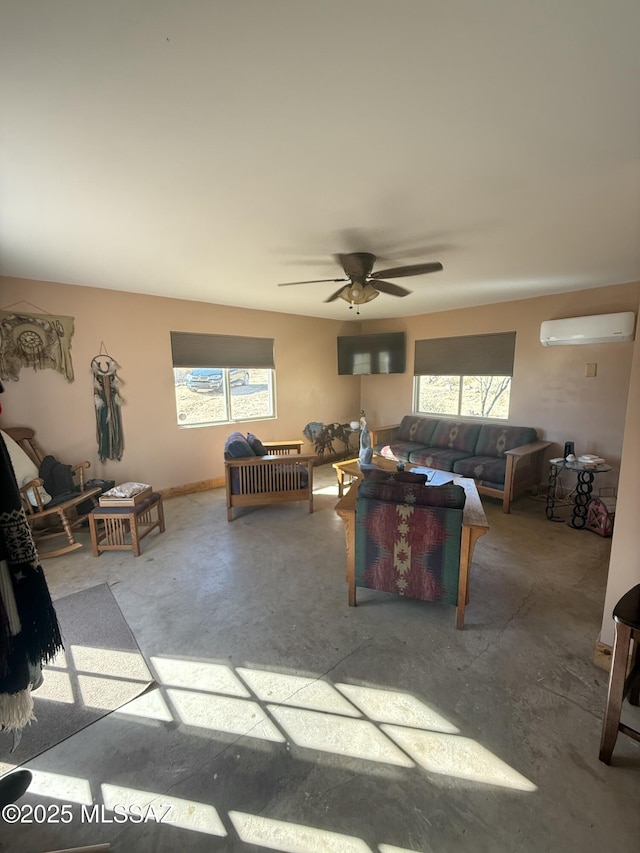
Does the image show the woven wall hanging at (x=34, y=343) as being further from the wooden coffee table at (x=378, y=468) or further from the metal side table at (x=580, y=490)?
the metal side table at (x=580, y=490)

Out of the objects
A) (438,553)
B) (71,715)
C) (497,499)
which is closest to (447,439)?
(497,499)

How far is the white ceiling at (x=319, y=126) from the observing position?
93 centimetres

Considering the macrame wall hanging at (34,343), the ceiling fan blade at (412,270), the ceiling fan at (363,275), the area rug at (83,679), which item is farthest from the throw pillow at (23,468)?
the ceiling fan blade at (412,270)

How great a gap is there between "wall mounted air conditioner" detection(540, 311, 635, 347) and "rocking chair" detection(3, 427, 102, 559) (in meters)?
5.08

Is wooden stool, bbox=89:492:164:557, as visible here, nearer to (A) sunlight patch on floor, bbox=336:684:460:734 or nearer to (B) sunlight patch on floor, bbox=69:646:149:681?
(B) sunlight patch on floor, bbox=69:646:149:681

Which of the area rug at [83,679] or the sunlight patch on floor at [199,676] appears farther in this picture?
the sunlight patch on floor at [199,676]

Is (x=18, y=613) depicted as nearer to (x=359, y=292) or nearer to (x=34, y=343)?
(x=359, y=292)

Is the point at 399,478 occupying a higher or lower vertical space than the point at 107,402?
lower

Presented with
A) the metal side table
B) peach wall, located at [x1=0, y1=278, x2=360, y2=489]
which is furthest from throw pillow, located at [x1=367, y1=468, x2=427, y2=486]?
peach wall, located at [x1=0, y1=278, x2=360, y2=489]

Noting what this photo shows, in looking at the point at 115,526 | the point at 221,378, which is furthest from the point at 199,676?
the point at 221,378

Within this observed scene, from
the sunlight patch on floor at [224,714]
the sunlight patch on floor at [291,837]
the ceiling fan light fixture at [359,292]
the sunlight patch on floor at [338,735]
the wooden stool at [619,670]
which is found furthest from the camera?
the ceiling fan light fixture at [359,292]

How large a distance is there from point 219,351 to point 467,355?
→ 3.40 m

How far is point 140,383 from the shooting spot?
4.10 meters

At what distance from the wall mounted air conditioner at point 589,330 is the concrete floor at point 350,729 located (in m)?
2.38
